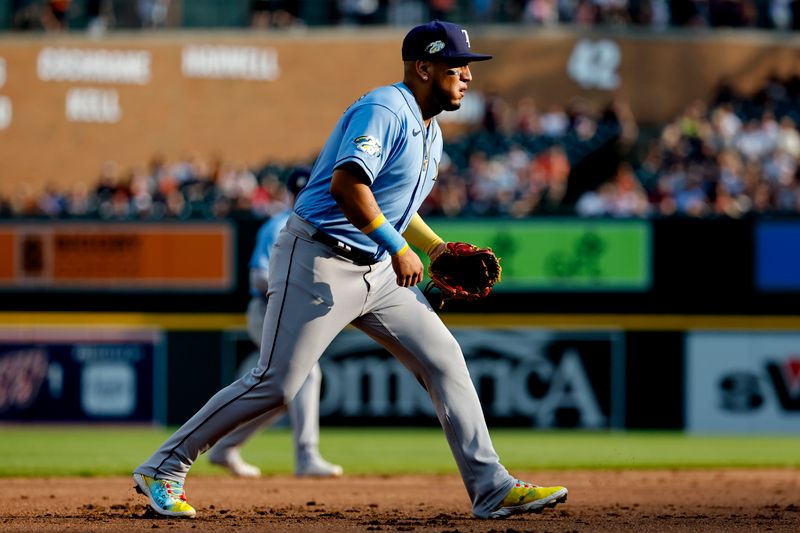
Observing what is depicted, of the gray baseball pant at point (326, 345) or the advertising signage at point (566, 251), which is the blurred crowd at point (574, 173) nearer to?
the advertising signage at point (566, 251)

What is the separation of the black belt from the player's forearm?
284 mm

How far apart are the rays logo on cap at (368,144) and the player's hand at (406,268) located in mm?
425

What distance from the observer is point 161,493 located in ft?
18.9

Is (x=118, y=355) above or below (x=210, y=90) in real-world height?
below

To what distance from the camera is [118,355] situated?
13.8 m

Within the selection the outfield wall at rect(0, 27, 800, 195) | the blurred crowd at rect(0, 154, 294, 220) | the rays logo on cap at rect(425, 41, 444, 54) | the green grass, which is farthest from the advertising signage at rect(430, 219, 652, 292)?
the outfield wall at rect(0, 27, 800, 195)

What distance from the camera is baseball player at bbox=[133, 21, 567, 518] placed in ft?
17.5

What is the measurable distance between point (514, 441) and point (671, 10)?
12.7 metres

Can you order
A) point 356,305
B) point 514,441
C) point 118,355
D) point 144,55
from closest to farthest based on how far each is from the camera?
point 356,305
point 514,441
point 118,355
point 144,55

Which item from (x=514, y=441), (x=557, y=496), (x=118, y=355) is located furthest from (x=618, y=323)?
(x=557, y=496)

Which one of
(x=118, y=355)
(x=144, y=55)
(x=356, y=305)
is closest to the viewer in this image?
(x=356, y=305)

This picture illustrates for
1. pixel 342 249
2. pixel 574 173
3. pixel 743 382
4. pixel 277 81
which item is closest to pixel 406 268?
pixel 342 249

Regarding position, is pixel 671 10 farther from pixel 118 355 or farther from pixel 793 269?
pixel 118 355

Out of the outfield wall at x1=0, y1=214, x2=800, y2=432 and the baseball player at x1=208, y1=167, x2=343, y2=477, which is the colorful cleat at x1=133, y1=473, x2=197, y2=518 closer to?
the baseball player at x1=208, y1=167, x2=343, y2=477
